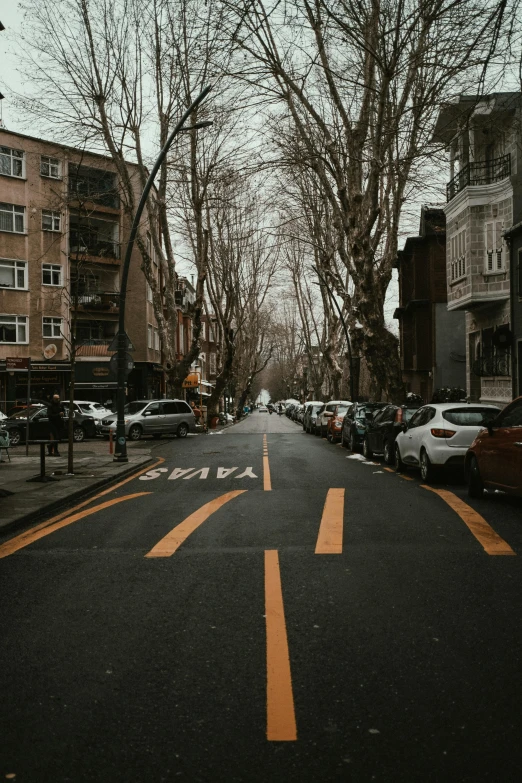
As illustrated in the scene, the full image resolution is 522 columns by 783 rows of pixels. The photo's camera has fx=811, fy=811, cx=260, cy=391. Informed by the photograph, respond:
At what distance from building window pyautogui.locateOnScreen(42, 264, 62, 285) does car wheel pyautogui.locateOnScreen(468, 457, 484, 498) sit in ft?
124

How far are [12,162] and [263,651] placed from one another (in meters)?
43.6

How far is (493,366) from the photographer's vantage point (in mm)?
27250

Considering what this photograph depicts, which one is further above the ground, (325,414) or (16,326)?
(16,326)

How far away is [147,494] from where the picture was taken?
13.0m

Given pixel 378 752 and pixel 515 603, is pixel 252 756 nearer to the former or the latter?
pixel 378 752

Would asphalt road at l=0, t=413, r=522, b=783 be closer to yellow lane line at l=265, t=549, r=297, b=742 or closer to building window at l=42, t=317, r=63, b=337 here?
yellow lane line at l=265, t=549, r=297, b=742

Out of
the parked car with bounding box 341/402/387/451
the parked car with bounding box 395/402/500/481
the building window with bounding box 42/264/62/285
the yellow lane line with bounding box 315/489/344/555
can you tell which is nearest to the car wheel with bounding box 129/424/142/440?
the parked car with bounding box 341/402/387/451

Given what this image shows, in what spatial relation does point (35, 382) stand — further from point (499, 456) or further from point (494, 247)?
point (499, 456)

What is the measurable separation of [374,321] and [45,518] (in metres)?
17.6

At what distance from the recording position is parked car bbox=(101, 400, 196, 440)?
33.2 m

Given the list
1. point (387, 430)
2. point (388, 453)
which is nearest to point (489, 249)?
point (387, 430)

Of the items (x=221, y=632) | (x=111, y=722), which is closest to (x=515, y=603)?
(x=221, y=632)

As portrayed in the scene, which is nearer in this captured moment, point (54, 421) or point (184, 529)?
point (184, 529)

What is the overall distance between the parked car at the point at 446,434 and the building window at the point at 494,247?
1397 cm
